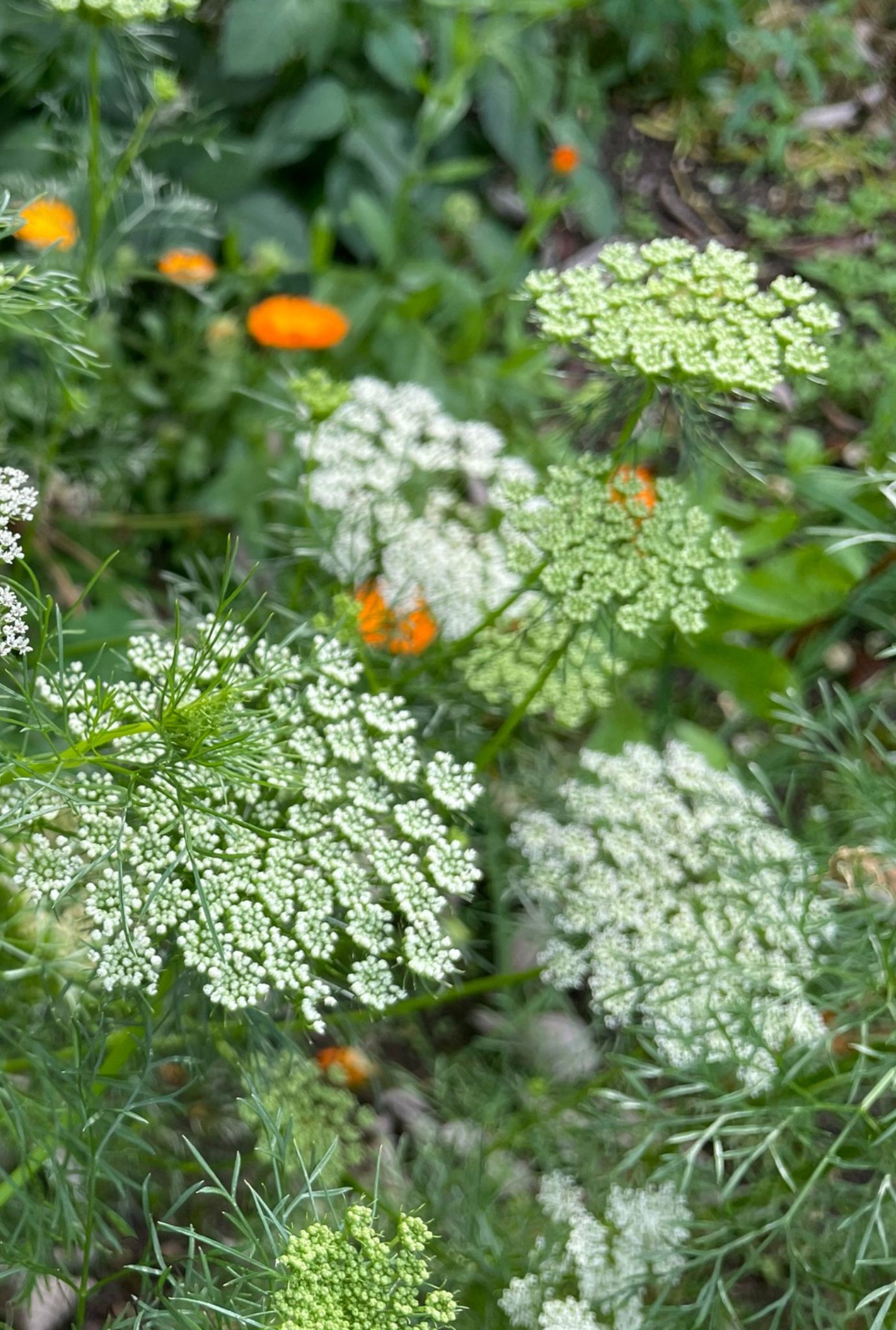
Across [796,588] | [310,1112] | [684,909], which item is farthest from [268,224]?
[310,1112]

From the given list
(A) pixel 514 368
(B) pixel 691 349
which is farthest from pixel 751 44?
(B) pixel 691 349

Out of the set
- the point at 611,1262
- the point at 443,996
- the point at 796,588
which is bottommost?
the point at 611,1262

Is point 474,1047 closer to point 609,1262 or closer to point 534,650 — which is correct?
point 609,1262

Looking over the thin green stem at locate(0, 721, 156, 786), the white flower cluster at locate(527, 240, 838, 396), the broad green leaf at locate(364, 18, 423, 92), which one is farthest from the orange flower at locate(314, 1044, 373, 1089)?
the broad green leaf at locate(364, 18, 423, 92)

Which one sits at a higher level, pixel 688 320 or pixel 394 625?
pixel 688 320

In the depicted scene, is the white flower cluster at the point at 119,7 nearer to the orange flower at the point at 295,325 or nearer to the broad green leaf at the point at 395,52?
the orange flower at the point at 295,325

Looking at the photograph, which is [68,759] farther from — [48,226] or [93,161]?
[48,226]
